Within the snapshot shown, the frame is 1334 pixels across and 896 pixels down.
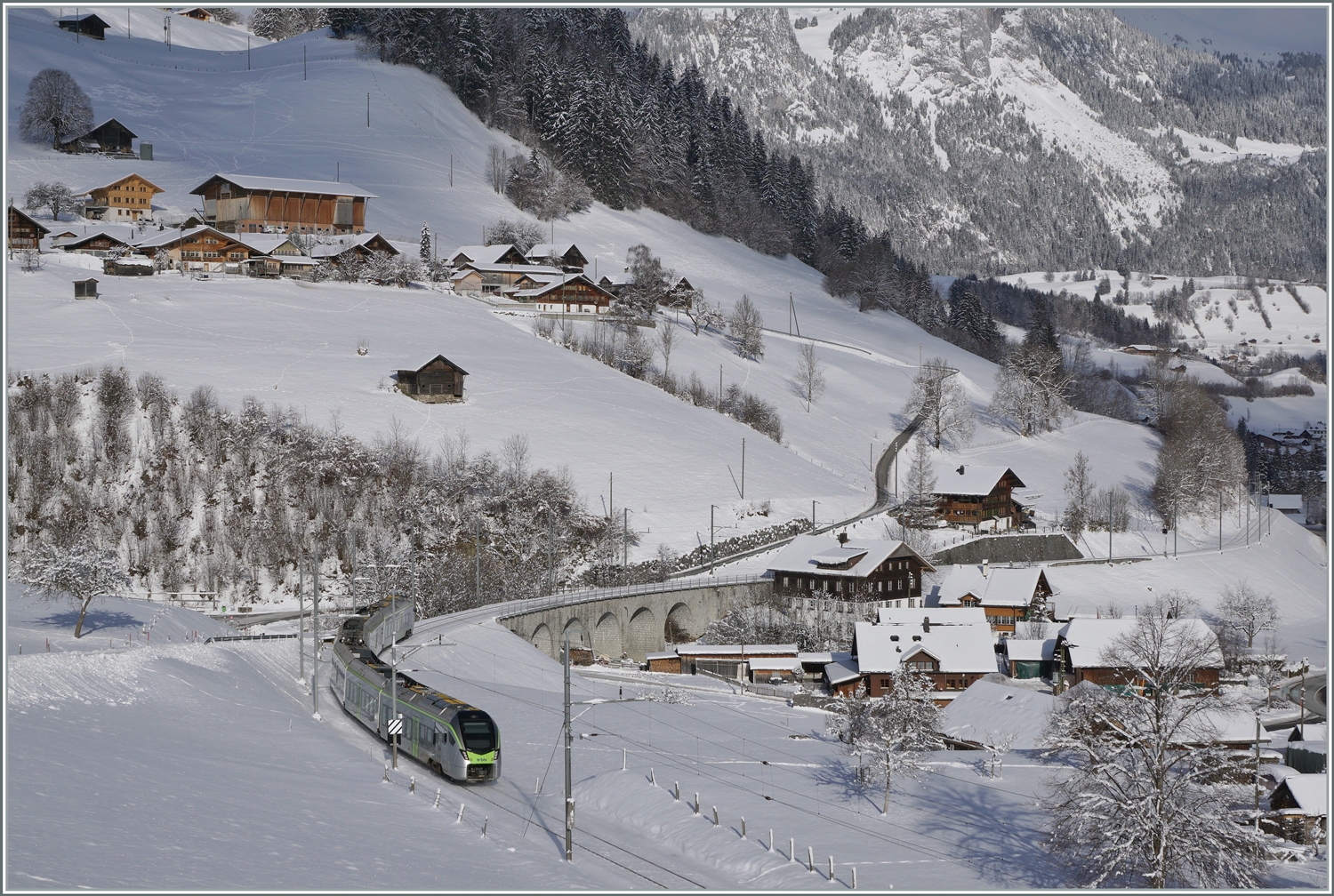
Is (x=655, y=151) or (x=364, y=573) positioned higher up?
→ (x=655, y=151)

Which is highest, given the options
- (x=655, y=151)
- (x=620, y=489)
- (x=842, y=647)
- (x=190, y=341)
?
(x=655, y=151)

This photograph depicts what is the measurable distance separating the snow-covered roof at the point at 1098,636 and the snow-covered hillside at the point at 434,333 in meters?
25.4

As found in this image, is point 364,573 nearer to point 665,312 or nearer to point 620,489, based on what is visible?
point 620,489

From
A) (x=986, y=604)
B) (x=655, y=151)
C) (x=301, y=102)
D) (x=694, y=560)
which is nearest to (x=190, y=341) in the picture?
(x=694, y=560)

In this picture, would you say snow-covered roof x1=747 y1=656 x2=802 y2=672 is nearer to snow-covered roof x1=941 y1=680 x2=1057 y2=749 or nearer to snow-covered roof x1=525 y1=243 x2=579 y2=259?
snow-covered roof x1=941 y1=680 x2=1057 y2=749

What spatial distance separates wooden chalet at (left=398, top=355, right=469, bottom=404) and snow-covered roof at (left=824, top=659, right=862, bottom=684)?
35159mm

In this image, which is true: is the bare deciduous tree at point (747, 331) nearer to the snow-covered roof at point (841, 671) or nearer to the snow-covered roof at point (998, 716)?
the snow-covered roof at point (841, 671)

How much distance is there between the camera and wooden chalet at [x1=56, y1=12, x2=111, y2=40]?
176 m

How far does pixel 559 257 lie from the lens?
133 meters

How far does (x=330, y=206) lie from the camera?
12750 cm

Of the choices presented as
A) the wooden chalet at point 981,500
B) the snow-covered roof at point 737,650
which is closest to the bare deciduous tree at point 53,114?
the wooden chalet at point 981,500

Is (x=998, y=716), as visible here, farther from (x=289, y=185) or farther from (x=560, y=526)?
(x=289, y=185)

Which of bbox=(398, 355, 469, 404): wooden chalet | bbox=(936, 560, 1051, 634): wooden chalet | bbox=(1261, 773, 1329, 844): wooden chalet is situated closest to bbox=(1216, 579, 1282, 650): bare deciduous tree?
bbox=(936, 560, 1051, 634): wooden chalet

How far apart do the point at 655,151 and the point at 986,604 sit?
104m
